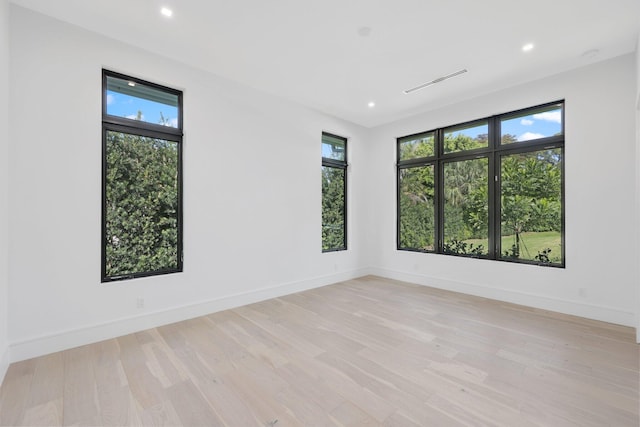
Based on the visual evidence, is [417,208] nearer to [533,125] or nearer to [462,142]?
[462,142]

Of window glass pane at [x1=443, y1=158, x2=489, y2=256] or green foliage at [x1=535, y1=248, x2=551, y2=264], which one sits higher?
window glass pane at [x1=443, y1=158, x2=489, y2=256]

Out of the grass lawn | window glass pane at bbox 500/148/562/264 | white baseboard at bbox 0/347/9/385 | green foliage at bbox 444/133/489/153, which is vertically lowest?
white baseboard at bbox 0/347/9/385

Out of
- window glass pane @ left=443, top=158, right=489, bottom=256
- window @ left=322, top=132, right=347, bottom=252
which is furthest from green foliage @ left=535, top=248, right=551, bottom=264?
window @ left=322, top=132, right=347, bottom=252

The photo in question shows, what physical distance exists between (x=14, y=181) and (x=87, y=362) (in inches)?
69.0

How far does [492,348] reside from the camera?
2.81 m

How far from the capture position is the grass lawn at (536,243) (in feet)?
12.9

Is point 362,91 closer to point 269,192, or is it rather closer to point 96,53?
point 269,192

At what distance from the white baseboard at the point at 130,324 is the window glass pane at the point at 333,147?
8.28 feet

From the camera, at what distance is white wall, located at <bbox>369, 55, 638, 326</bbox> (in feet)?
11.0

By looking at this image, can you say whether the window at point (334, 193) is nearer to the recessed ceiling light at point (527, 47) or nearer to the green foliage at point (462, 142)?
the green foliage at point (462, 142)

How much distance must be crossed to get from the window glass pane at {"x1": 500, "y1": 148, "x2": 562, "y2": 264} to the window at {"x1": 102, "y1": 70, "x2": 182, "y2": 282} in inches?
186

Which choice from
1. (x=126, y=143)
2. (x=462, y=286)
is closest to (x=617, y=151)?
(x=462, y=286)

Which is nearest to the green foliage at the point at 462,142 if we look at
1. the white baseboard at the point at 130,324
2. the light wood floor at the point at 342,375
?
the light wood floor at the point at 342,375

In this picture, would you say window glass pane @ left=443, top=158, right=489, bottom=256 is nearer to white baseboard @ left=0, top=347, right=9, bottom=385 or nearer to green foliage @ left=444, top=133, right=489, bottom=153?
green foliage @ left=444, top=133, right=489, bottom=153
